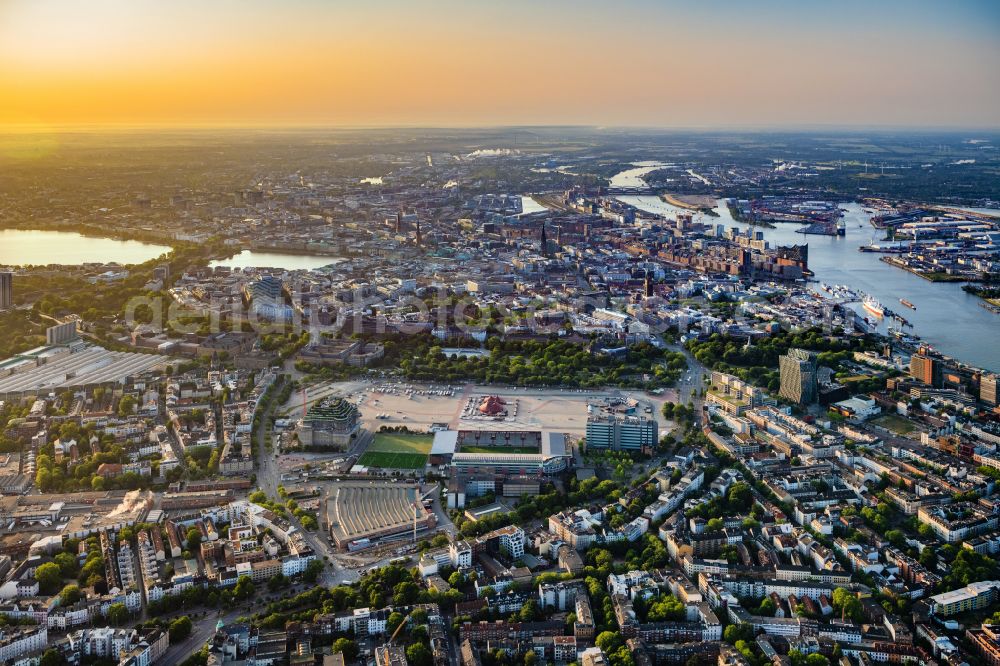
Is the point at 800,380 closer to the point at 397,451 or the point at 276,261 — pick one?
the point at 397,451

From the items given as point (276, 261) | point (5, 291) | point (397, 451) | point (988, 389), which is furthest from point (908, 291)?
point (5, 291)

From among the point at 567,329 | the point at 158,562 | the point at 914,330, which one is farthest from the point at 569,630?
the point at 914,330

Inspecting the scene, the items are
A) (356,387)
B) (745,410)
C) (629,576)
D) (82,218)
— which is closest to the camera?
(629,576)

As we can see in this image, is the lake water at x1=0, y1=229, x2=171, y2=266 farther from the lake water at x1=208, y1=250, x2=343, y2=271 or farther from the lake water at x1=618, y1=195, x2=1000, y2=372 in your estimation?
the lake water at x1=618, y1=195, x2=1000, y2=372

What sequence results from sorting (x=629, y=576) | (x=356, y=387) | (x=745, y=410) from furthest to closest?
1. (x=356, y=387)
2. (x=745, y=410)
3. (x=629, y=576)

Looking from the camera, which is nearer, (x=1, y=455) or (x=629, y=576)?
(x=629, y=576)

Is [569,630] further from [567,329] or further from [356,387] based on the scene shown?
[567,329]

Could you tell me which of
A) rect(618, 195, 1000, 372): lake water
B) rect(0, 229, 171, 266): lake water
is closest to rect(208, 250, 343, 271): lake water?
rect(0, 229, 171, 266): lake water

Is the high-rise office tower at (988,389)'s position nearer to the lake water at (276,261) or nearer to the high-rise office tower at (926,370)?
the high-rise office tower at (926,370)
